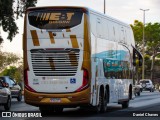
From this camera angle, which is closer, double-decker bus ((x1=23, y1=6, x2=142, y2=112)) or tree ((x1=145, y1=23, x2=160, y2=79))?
double-decker bus ((x1=23, y1=6, x2=142, y2=112))

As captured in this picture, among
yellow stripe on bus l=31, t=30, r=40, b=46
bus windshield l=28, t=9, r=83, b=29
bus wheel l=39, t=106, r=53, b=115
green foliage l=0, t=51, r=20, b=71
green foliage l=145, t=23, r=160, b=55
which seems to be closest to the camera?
bus windshield l=28, t=9, r=83, b=29

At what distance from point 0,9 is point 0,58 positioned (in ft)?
233

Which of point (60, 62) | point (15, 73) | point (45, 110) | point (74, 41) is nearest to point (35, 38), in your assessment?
point (60, 62)

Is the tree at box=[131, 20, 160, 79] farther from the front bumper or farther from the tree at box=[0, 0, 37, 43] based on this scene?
the front bumper

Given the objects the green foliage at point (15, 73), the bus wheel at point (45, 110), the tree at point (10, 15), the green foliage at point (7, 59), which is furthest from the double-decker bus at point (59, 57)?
the green foliage at point (15, 73)

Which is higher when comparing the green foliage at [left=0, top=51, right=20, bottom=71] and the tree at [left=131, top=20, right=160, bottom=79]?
the tree at [left=131, top=20, right=160, bottom=79]

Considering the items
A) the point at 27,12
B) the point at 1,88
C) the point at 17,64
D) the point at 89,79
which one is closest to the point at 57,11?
the point at 27,12

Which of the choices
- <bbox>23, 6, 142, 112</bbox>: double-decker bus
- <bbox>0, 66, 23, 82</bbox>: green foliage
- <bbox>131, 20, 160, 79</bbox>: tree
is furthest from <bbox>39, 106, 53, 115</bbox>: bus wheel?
<bbox>0, 66, 23, 82</bbox>: green foliage

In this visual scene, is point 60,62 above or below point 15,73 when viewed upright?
above

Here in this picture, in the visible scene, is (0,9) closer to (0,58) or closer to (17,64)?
(0,58)

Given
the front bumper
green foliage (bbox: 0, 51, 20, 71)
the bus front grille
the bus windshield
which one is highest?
the bus windshield

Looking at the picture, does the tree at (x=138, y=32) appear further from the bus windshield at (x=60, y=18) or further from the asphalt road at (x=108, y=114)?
the bus windshield at (x=60, y=18)

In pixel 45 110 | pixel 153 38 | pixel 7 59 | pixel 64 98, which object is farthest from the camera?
pixel 7 59

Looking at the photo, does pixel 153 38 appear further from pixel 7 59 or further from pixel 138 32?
pixel 7 59
